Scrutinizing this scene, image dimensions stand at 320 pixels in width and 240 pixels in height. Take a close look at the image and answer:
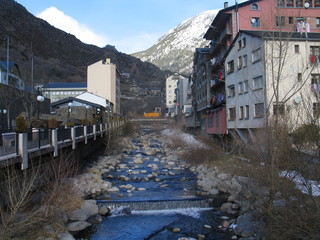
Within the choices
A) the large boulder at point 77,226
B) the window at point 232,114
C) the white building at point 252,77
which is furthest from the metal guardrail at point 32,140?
the window at point 232,114

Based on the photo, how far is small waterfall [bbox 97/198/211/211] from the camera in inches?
696

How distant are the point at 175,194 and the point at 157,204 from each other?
8.79 feet

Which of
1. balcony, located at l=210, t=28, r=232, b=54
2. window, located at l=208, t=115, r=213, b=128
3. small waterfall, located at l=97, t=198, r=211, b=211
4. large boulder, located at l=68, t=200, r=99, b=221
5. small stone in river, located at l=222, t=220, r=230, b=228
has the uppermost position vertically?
balcony, located at l=210, t=28, r=232, b=54

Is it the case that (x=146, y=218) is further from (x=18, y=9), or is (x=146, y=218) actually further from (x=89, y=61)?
(x=18, y=9)

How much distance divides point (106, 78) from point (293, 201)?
251 ft

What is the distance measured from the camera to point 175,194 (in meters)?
20.3

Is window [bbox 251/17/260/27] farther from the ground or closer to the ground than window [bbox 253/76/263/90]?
farther from the ground

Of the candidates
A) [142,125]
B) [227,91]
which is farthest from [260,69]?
[142,125]

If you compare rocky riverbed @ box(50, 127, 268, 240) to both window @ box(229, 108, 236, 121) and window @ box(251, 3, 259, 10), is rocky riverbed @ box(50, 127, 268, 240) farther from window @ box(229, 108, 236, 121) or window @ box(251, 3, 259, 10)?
window @ box(251, 3, 259, 10)

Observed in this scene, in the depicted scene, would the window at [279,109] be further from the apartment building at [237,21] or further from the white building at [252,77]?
the apartment building at [237,21]

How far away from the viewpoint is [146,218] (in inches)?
631

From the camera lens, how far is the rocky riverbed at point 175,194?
1367 cm

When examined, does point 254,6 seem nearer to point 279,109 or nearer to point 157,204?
point 279,109

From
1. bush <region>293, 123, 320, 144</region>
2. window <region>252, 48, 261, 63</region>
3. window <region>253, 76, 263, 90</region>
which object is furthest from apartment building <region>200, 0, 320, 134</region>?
bush <region>293, 123, 320, 144</region>
